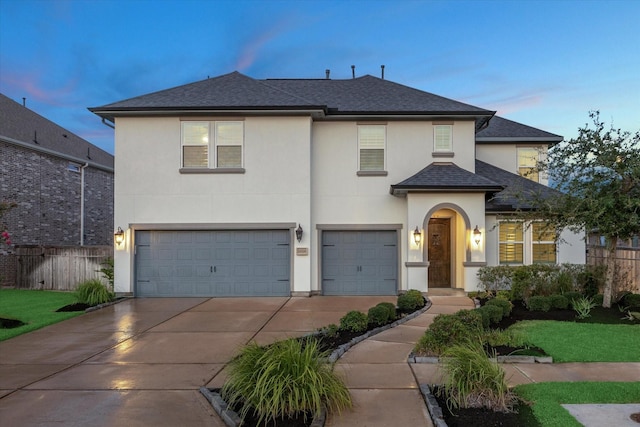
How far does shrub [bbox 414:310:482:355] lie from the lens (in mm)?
6625

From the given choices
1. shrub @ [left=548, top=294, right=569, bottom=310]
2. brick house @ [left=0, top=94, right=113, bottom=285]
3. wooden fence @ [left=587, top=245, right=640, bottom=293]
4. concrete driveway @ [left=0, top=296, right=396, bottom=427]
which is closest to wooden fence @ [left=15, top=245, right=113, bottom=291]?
brick house @ [left=0, top=94, right=113, bottom=285]

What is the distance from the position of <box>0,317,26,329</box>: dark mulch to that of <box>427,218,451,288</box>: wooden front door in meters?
12.1

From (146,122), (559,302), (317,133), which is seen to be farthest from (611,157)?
(146,122)

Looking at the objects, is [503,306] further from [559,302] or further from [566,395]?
[566,395]

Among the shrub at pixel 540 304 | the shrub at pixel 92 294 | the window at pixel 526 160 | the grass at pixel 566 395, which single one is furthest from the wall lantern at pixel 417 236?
the shrub at pixel 92 294

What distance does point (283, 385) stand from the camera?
4.44m

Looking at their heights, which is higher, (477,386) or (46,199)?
(46,199)

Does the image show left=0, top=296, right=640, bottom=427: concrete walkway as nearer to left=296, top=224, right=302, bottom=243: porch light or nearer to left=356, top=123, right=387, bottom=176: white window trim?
left=296, top=224, right=302, bottom=243: porch light

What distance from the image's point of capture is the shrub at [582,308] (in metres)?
9.44

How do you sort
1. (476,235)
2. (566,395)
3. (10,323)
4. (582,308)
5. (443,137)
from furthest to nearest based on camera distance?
1. (443,137)
2. (476,235)
3. (582,308)
4. (10,323)
5. (566,395)

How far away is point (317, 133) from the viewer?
1457 centimetres

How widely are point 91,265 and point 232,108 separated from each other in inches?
299

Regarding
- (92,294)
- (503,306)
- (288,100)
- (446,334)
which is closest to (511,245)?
(503,306)

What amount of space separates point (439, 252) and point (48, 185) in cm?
1664
